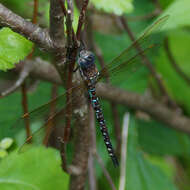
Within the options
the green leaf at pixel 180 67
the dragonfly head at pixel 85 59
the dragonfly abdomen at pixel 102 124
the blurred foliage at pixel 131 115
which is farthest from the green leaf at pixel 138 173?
the dragonfly head at pixel 85 59

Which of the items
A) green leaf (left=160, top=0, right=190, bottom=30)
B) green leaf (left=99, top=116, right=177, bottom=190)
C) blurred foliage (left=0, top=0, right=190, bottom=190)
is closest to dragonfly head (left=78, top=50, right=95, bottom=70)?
blurred foliage (left=0, top=0, right=190, bottom=190)

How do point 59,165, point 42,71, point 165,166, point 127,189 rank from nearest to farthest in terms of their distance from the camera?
point 59,165 → point 42,71 → point 127,189 → point 165,166

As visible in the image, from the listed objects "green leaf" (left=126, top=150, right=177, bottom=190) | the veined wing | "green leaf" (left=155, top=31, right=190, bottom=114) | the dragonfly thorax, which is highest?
the dragonfly thorax

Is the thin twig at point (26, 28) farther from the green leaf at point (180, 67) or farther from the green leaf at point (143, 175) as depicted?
the green leaf at point (180, 67)

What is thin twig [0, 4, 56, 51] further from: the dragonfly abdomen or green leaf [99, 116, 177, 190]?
green leaf [99, 116, 177, 190]

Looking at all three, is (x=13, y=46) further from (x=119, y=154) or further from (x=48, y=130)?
(x=119, y=154)

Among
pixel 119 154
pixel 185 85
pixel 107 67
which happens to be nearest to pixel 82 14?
pixel 107 67

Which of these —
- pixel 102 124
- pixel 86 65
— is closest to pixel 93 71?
pixel 86 65
